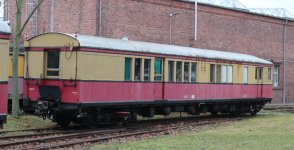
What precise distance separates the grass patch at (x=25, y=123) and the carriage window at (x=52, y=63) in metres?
1.96

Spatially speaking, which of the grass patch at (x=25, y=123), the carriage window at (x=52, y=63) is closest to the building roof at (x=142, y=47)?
the carriage window at (x=52, y=63)

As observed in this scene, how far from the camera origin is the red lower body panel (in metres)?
16.7

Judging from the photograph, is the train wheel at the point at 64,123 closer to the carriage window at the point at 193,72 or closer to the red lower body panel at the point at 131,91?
the red lower body panel at the point at 131,91

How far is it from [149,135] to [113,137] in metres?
1.63

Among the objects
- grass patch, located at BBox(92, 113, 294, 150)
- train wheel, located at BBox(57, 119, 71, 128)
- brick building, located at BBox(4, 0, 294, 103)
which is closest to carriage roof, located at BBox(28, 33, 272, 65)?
train wheel, located at BBox(57, 119, 71, 128)

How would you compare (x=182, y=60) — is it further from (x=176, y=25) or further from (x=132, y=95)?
(x=176, y=25)

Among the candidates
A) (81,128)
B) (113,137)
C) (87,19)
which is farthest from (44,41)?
(87,19)

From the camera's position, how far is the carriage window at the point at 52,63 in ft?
57.1

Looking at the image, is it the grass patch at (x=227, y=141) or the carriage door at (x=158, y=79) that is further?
the carriage door at (x=158, y=79)

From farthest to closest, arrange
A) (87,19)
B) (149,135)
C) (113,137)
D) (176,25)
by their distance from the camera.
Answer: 1. (176,25)
2. (87,19)
3. (149,135)
4. (113,137)

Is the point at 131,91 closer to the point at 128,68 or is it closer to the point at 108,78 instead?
the point at 128,68

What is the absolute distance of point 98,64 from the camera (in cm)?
1706

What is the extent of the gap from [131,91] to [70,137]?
3.72 m

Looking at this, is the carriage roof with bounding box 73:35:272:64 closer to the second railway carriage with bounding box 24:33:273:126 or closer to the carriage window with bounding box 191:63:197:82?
the second railway carriage with bounding box 24:33:273:126
